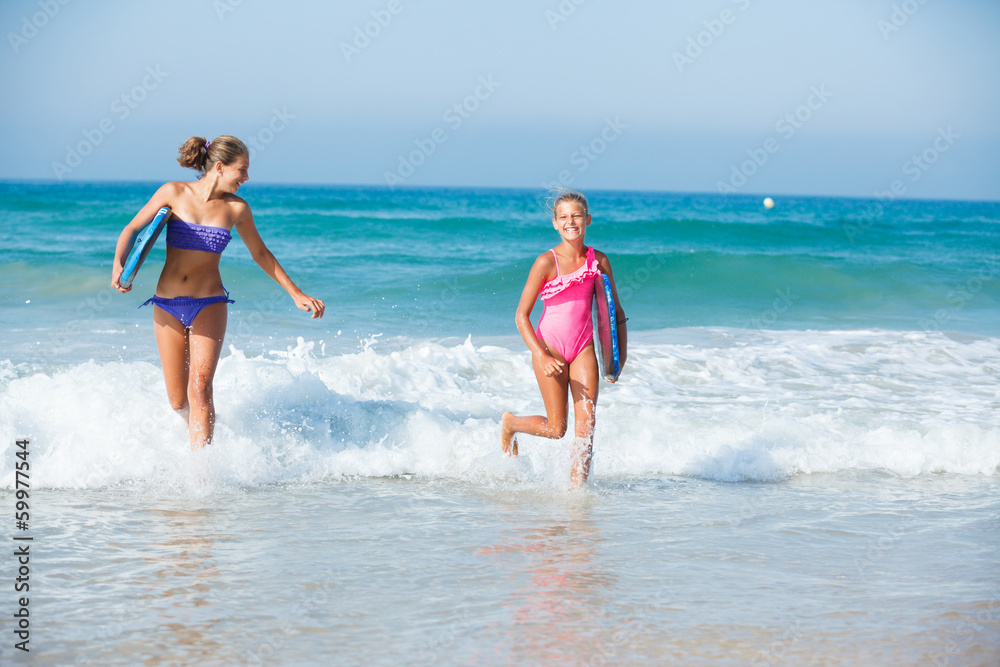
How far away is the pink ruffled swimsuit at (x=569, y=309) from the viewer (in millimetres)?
4977

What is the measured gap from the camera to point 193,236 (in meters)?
4.80

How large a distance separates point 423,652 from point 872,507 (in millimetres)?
3109

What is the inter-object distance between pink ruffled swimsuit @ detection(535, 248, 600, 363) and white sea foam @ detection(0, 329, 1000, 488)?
0.66m

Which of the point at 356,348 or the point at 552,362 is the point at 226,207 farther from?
the point at 356,348

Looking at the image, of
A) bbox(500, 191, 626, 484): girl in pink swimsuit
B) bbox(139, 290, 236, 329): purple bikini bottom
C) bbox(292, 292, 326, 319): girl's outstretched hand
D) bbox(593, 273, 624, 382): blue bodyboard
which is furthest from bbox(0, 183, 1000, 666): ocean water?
bbox(292, 292, 326, 319): girl's outstretched hand

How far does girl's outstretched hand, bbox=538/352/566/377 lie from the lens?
481 centimetres

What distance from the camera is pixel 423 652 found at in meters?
3.05

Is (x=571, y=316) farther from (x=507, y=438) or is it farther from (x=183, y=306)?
(x=183, y=306)

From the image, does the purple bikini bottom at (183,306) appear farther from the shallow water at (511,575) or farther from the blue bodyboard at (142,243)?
the shallow water at (511,575)

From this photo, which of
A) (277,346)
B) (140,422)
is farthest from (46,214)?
(140,422)

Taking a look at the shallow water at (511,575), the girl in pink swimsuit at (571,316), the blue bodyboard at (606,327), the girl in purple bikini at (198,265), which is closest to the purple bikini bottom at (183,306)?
the girl in purple bikini at (198,265)

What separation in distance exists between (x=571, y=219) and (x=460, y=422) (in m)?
2.27

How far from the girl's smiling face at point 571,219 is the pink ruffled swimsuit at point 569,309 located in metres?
0.15

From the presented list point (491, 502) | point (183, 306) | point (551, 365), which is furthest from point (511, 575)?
point (183, 306)
